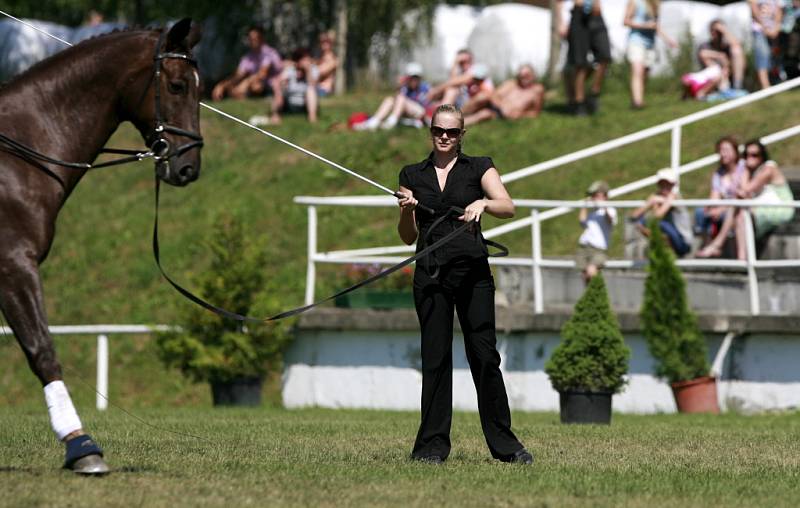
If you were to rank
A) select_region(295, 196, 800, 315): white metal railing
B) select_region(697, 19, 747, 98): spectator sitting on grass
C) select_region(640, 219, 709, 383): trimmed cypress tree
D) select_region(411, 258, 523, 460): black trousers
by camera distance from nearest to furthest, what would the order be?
select_region(411, 258, 523, 460): black trousers < select_region(640, 219, 709, 383): trimmed cypress tree < select_region(295, 196, 800, 315): white metal railing < select_region(697, 19, 747, 98): spectator sitting on grass

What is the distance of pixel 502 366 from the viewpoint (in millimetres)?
17078


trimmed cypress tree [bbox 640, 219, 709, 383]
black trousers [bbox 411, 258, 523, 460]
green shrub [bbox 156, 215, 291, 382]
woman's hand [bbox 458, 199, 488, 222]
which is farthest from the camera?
green shrub [bbox 156, 215, 291, 382]

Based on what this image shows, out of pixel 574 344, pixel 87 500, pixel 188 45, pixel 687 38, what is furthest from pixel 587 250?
pixel 687 38

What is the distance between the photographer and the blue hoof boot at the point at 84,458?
8672 millimetres

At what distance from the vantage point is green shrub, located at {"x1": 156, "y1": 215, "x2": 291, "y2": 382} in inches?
683

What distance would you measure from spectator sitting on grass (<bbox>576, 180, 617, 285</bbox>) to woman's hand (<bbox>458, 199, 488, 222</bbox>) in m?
7.12

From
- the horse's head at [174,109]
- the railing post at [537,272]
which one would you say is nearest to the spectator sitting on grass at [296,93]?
the railing post at [537,272]

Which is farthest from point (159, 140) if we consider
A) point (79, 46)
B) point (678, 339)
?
point (678, 339)

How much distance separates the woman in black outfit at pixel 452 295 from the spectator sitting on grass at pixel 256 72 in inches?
706

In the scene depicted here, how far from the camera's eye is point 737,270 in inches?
677

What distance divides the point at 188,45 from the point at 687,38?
20260 millimetres

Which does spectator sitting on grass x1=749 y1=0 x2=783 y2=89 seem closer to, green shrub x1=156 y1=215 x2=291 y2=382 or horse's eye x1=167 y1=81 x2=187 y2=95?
green shrub x1=156 y1=215 x2=291 y2=382

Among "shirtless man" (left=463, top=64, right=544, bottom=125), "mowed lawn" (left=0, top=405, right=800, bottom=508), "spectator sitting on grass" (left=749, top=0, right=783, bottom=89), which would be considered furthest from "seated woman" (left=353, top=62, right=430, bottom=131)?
"mowed lawn" (left=0, top=405, right=800, bottom=508)

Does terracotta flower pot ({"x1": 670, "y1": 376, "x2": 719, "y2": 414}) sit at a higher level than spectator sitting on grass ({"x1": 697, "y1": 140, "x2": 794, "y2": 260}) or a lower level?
lower
